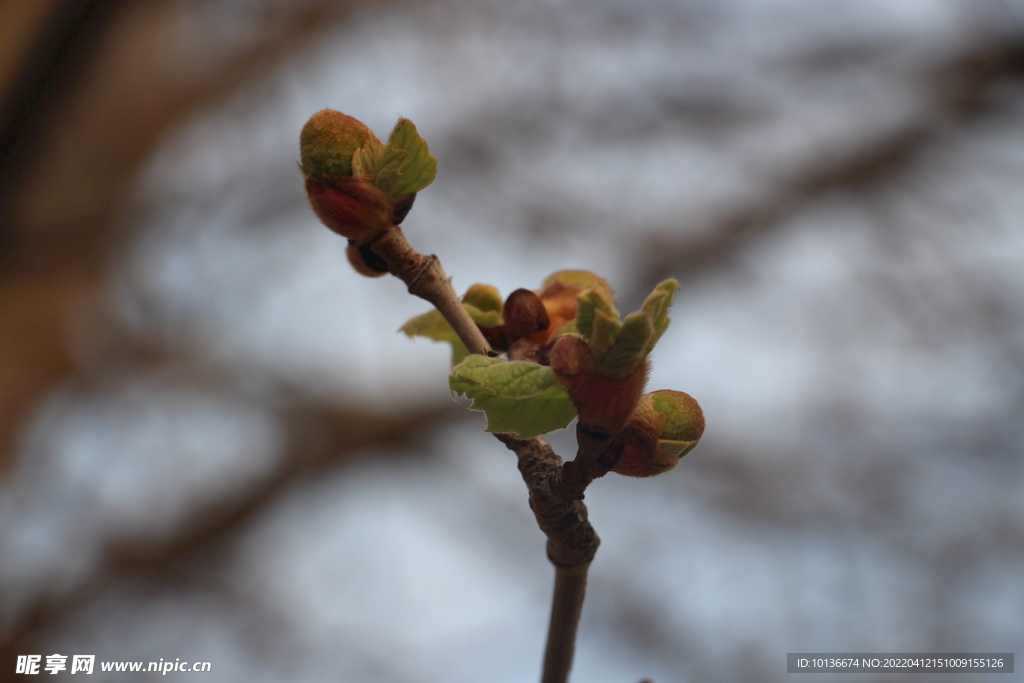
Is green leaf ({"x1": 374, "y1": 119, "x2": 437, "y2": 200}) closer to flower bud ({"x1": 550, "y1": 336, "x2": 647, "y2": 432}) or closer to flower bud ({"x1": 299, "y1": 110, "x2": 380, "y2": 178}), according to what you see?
flower bud ({"x1": 299, "y1": 110, "x2": 380, "y2": 178})

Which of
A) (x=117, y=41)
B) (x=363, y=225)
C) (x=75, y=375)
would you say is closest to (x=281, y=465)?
(x=75, y=375)

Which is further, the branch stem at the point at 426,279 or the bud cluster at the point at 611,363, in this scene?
the branch stem at the point at 426,279

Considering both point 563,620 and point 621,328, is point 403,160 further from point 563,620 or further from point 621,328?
point 563,620

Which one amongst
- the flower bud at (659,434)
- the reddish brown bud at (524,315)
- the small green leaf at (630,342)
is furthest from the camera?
the reddish brown bud at (524,315)

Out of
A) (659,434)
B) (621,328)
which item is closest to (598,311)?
(621,328)

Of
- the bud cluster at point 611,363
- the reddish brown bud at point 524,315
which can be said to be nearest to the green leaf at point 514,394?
the bud cluster at point 611,363

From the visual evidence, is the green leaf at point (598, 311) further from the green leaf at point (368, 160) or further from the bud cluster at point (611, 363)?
the green leaf at point (368, 160)
